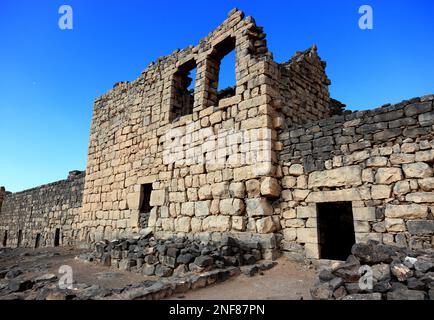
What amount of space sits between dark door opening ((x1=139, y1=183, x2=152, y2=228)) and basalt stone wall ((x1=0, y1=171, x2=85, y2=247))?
4.81 meters

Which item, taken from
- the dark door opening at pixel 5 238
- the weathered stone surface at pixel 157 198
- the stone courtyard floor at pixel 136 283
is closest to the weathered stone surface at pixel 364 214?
the stone courtyard floor at pixel 136 283

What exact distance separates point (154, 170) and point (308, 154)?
4325 mm

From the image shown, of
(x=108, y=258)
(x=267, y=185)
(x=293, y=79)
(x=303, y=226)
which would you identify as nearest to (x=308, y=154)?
(x=267, y=185)

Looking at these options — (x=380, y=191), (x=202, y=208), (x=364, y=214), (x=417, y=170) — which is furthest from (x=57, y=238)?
(x=417, y=170)

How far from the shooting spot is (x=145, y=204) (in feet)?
26.9

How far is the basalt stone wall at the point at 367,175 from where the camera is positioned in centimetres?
417

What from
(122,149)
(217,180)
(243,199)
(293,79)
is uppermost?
(293,79)

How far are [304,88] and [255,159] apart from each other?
291 centimetres

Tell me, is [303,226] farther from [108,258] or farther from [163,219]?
[108,258]

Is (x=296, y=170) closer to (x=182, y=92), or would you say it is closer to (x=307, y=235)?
(x=307, y=235)

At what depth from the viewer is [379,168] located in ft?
14.9

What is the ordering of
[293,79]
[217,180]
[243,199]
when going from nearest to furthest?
[243,199]
[217,180]
[293,79]

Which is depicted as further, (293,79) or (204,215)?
(293,79)

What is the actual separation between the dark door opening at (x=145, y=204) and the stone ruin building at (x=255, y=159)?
0.03 metres
